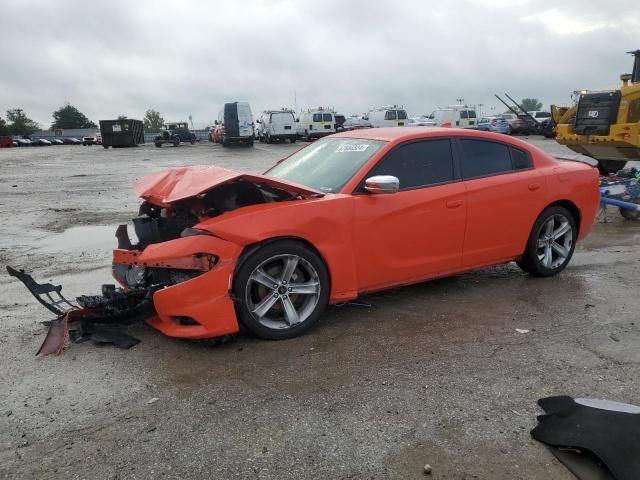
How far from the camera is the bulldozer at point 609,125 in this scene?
11680 mm

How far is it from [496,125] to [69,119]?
371 feet

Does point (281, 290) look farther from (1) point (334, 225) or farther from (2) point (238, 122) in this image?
(2) point (238, 122)

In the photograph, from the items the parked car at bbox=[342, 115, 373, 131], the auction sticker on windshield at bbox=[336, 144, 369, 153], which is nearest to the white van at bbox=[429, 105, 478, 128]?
the parked car at bbox=[342, 115, 373, 131]

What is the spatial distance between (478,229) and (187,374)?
2844 millimetres

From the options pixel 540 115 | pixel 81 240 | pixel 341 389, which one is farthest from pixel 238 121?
pixel 341 389

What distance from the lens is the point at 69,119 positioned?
122m

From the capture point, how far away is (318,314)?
4.05 metres

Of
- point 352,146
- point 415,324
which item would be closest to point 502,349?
point 415,324

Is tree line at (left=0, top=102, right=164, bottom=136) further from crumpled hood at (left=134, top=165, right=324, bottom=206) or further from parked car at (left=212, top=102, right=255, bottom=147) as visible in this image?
crumpled hood at (left=134, top=165, right=324, bottom=206)

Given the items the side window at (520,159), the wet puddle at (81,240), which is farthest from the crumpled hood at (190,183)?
the wet puddle at (81,240)

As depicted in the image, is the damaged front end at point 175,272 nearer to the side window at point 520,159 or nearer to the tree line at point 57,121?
the side window at point 520,159

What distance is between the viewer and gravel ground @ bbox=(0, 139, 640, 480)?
259cm

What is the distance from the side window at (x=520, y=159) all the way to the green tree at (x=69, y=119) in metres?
130

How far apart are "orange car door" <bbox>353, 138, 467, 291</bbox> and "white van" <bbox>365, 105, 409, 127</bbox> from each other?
104ft
